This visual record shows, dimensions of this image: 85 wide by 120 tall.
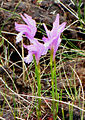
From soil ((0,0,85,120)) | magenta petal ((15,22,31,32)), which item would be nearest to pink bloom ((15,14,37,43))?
Result: magenta petal ((15,22,31,32))

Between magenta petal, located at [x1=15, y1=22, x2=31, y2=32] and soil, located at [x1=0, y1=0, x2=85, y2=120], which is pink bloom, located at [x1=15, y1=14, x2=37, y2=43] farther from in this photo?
soil, located at [x1=0, y1=0, x2=85, y2=120]

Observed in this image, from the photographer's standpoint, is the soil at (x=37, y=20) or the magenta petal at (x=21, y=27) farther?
the soil at (x=37, y=20)

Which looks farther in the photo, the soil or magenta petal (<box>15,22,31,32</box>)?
the soil

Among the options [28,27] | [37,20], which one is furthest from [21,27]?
[37,20]

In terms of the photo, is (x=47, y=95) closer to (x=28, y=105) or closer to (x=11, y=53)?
(x=28, y=105)

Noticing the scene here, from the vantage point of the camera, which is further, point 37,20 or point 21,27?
point 37,20

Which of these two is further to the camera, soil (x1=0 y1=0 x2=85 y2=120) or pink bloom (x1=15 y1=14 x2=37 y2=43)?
soil (x1=0 y1=0 x2=85 y2=120)

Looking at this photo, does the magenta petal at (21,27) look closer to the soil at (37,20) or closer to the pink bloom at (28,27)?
the pink bloom at (28,27)

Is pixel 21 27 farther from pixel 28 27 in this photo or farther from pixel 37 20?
pixel 37 20

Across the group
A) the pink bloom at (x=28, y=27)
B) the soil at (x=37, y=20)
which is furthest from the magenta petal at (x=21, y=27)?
the soil at (x=37, y=20)

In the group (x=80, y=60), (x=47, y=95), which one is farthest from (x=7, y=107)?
(x=80, y=60)

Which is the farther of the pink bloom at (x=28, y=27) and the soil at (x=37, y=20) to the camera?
the soil at (x=37, y=20)
